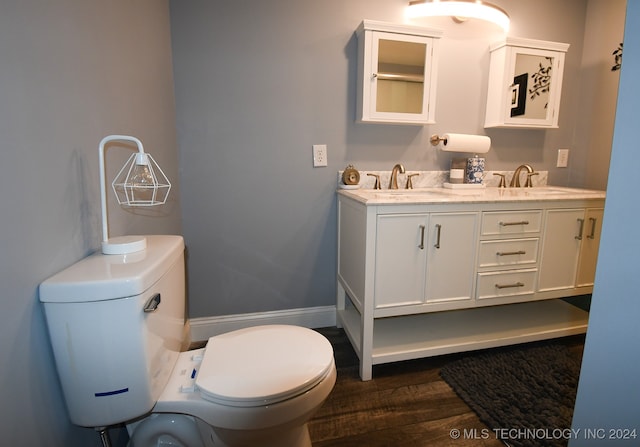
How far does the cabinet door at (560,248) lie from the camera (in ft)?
5.48

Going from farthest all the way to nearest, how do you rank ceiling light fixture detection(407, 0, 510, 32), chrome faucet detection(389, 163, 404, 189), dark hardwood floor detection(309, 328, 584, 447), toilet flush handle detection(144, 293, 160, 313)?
chrome faucet detection(389, 163, 404, 189) < ceiling light fixture detection(407, 0, 510, 32) < dark hardwood floor detection(309, 328, 584, 447) < toilet flush handle detection(144, 293, 160, 313)

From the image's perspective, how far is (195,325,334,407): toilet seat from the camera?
80 centimetres

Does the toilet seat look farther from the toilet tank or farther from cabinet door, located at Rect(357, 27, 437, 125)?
cabinet door, located at Rect(357, 27, 437, 125)

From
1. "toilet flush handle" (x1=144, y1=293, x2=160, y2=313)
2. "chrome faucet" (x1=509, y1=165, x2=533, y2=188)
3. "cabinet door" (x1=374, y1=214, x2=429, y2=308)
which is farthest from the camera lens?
"chrome faucet" (x1=509, y1=165, x2=533, y2=188)

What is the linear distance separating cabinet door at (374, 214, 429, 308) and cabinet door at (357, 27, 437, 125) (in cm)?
68

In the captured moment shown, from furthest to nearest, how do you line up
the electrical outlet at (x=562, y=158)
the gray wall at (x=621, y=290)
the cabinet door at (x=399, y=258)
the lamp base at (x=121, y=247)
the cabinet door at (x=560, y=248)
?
the electrical outlet at (x=562, y=158) < the cabinet door at (x=560, y=248) < the cabinet door at (x=399, y=258) < the lamp base at (x=121, y=247) < the gray wall at (x=621, y=290)

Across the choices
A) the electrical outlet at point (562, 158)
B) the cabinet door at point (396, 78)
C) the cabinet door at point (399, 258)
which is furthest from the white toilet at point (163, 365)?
the electrical outlet at point (562, 158)

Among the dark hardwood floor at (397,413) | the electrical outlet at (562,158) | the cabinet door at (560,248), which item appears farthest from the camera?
the electrical outlet at (562,158)

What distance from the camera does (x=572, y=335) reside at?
1.91 metres

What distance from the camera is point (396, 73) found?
1.79m

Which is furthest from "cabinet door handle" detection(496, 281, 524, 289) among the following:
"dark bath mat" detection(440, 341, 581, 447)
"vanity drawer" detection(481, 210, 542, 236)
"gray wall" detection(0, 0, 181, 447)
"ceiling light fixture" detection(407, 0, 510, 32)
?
"gray wall" detection(0, 0, 181, 447)

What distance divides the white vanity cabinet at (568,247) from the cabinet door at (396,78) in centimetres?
89

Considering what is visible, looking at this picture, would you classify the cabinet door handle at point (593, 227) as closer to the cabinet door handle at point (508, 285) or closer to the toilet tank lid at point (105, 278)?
the cabinet door handle at point (508, 285)

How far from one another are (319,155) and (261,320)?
107 centimetres
